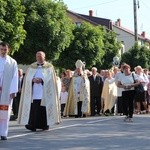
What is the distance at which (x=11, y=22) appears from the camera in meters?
31.5

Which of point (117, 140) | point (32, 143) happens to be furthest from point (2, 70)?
point (117, 140)

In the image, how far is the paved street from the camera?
10009 mm

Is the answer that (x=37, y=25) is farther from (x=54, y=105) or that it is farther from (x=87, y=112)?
(x=54, y=105)

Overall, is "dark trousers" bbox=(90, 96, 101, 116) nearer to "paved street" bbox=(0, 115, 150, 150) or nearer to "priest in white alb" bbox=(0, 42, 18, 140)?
"paved street" bbox=(0, 115, 150, 150)

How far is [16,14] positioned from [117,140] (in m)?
21.8

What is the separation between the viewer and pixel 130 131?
13.0m

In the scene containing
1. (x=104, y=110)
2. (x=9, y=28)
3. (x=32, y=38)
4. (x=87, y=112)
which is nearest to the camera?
(x=87, y=112)

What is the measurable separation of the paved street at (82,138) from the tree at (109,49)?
43.0 meters

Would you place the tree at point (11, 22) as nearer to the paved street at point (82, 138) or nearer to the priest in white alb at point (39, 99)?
the paved street at point (82, 138)

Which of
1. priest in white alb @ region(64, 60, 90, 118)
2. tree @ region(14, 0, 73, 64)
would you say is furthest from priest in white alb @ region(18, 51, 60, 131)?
tree @ region(14, 0, 73, 64)

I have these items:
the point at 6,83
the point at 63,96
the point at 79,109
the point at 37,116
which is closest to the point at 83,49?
the point at 63,96

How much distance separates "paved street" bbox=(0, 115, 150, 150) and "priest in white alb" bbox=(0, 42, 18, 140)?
55 centimetres

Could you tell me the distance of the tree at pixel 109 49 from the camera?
2307 inches

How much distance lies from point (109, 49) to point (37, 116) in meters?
49.0
